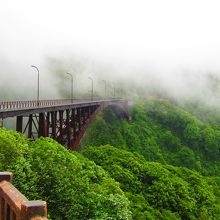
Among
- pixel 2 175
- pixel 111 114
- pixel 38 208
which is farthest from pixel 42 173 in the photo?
pixel 111 114

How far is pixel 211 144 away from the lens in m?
104

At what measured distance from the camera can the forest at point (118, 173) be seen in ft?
78.6

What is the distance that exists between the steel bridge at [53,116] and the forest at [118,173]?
353cm

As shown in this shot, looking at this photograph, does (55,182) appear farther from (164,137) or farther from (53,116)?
(164,137)

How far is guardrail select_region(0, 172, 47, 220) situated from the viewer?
5.57 meters

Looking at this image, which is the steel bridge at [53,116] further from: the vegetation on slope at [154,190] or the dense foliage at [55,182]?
the dense foliage at [55,182]

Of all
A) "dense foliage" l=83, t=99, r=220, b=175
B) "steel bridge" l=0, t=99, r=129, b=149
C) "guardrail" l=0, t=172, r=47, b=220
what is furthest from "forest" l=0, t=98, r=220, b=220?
"guardrail" l=0, t=172, r=47, b=220

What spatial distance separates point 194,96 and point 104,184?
145 meters

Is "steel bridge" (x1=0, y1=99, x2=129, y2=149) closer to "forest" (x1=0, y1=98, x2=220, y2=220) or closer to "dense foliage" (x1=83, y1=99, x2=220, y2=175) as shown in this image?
"forest" (x1=0, y1=98, x2=220, y2=220)

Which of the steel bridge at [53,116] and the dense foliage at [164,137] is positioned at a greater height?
the steel bridge at [53,116]

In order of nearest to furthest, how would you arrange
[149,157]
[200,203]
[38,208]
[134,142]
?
[38,208], [200,203], [149,157], [134,142]

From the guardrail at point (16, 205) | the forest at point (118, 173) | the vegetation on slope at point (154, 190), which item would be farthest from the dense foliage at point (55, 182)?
the guardrail at point (16, 205)

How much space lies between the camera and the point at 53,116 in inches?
1912

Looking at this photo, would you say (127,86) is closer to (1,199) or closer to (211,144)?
(211,144)
